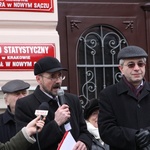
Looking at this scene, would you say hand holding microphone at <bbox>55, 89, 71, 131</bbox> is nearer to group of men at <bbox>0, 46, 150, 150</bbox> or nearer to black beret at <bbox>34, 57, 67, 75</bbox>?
group of men at <bbox>0, 46, 150, 150</bbox>

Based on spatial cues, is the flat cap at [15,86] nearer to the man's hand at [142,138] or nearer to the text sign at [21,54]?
the text sign at [21,54]

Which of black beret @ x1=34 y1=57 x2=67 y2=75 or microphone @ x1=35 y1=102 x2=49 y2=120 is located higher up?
black beret @ x1=34 y1=57 x2=67 y2=75

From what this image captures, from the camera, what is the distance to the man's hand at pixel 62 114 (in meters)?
4.98

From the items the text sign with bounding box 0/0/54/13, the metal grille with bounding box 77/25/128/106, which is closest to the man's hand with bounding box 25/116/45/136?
the text sign with bounding box 0/0/54/13

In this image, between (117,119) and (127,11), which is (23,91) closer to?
(117,119)

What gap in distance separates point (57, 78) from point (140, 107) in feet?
2.35

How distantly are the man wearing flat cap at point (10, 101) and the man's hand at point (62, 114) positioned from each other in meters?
1.08

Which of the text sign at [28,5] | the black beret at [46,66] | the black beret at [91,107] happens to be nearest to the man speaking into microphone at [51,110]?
the black beret at [46,66]

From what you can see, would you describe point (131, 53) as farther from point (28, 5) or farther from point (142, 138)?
point (28, 5)

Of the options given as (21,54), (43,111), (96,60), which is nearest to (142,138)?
(43,111)

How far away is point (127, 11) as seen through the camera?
7414 mm

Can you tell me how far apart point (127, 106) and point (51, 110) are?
0.62m

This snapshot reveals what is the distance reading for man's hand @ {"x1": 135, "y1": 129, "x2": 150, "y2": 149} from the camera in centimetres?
501

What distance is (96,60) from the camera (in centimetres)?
720
